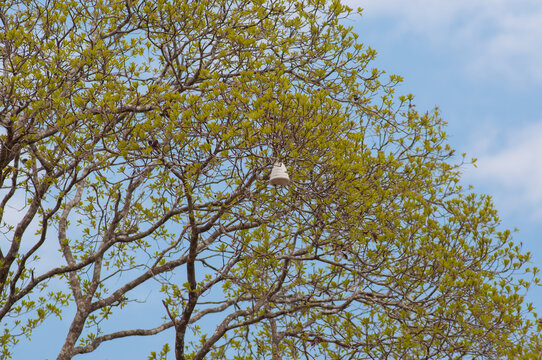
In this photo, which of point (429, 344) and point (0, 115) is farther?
point (0, 115)

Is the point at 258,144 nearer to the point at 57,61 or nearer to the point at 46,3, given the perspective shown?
the point at 57,61

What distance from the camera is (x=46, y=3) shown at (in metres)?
8.88

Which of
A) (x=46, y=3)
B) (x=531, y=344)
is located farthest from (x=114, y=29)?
(x=531, y=344)

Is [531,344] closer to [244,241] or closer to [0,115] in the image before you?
[244,241]

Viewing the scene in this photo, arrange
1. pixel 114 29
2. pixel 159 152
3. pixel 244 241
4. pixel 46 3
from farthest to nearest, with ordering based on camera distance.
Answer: pixel 114 29 < pixel 46 3 < pixel 244 241 < pixel 159 152

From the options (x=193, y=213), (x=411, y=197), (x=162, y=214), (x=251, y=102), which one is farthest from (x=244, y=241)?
(x=411, y=197)

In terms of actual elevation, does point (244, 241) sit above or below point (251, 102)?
below

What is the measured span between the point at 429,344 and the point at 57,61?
635 centimetres

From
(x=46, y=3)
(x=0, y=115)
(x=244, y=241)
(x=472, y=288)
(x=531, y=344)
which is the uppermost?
(x=46, y=3)

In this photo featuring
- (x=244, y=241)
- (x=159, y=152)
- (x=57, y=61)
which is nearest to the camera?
(x=159, y=152)

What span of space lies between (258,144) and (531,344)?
452 cm

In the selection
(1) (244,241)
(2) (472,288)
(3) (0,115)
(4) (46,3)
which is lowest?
(2) (472,288)

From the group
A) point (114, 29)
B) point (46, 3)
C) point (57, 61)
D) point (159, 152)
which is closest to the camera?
point (159, 152)

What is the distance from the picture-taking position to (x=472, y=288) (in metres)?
7.53
